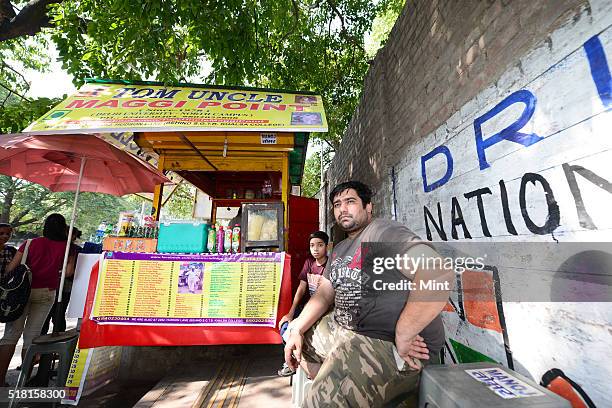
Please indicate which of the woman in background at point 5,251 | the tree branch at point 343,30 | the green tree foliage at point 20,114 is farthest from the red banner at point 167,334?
the tree branch at point 343,30

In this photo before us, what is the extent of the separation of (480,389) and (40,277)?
4.70 m

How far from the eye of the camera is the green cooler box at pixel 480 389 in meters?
1.03

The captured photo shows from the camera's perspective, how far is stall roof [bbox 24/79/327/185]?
3.19m

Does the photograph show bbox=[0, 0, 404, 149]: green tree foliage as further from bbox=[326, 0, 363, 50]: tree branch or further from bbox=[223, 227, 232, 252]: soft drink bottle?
bbox=[223, 227, 232, 252]: soft drink bottle

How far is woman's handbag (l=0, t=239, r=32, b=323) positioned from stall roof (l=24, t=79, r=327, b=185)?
1.67 metres

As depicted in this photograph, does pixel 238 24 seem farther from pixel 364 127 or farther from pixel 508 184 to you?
pixel 508 184

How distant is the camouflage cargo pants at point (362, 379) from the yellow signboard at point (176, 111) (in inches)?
96.9

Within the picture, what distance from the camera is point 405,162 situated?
10.8ft

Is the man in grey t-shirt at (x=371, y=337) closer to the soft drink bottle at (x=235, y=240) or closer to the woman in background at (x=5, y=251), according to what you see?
the soft drink bottle at (x=235, y=240)

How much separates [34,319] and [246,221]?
2879mm

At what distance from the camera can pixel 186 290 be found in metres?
3.08

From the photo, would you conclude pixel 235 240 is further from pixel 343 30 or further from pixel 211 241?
pixel 343 30

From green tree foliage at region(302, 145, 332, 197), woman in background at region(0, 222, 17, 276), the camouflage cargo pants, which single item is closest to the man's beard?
the camouflage cargo pants

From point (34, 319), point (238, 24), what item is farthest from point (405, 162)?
point (34, 319)
